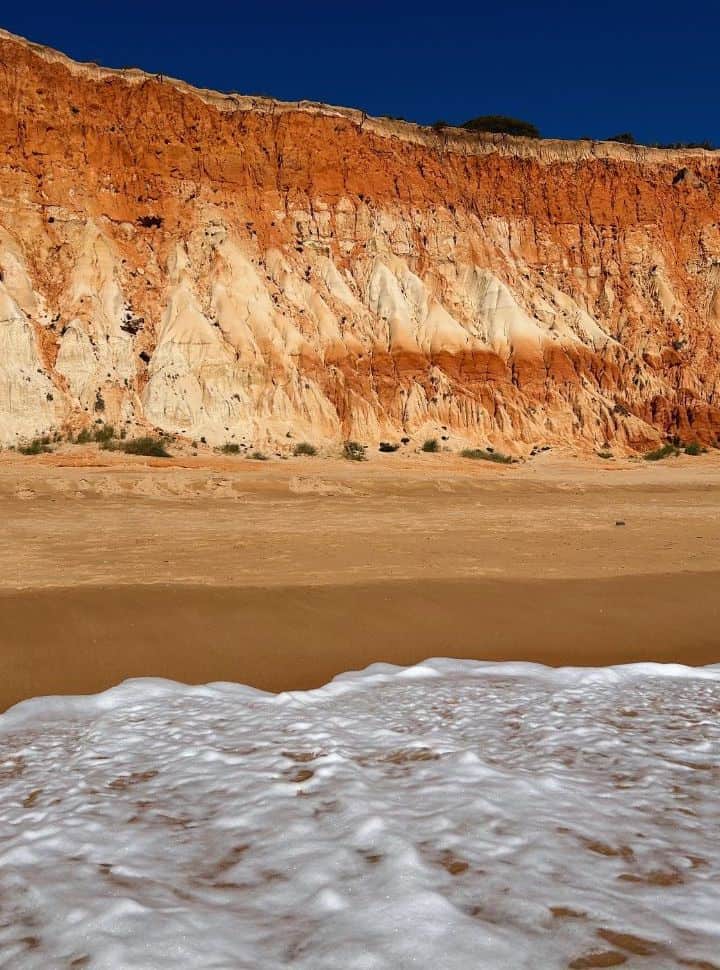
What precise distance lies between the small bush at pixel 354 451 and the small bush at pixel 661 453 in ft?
32.5

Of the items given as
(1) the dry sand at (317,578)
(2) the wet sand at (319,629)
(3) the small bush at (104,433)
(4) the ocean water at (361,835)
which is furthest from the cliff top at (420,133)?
(4) the ocean water at (361,835)

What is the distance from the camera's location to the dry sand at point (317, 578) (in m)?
5.33

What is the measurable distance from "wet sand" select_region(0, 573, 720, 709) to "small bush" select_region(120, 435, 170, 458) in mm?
13183

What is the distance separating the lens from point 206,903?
2.08m

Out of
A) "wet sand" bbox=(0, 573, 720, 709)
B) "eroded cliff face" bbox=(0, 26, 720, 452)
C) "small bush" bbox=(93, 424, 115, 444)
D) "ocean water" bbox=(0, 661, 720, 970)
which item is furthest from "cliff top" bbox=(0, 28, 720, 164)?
"ocean water" bbox=(0, 661, 720, 970)

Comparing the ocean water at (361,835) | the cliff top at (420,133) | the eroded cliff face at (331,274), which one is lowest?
the ocean water at (361,835)

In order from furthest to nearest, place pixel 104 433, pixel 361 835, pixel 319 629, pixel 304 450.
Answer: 1. pixel 304 450
2. pixel 104 433
3. pixel 319 629
4. pixel 361 835

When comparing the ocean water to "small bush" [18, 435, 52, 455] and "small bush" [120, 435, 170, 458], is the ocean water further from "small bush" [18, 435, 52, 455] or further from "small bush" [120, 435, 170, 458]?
"small bush" [18, 435, 52, 455]

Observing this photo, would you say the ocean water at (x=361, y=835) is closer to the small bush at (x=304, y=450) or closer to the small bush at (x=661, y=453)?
the small bush at (x=304, y=450)

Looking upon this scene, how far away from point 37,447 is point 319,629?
620 inches

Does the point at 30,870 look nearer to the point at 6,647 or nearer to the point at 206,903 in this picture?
the point at 206,903

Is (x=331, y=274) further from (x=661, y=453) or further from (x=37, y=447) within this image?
(x=661, y=453)

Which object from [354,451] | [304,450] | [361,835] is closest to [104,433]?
[304,450]

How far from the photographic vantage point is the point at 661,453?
26.4 m
